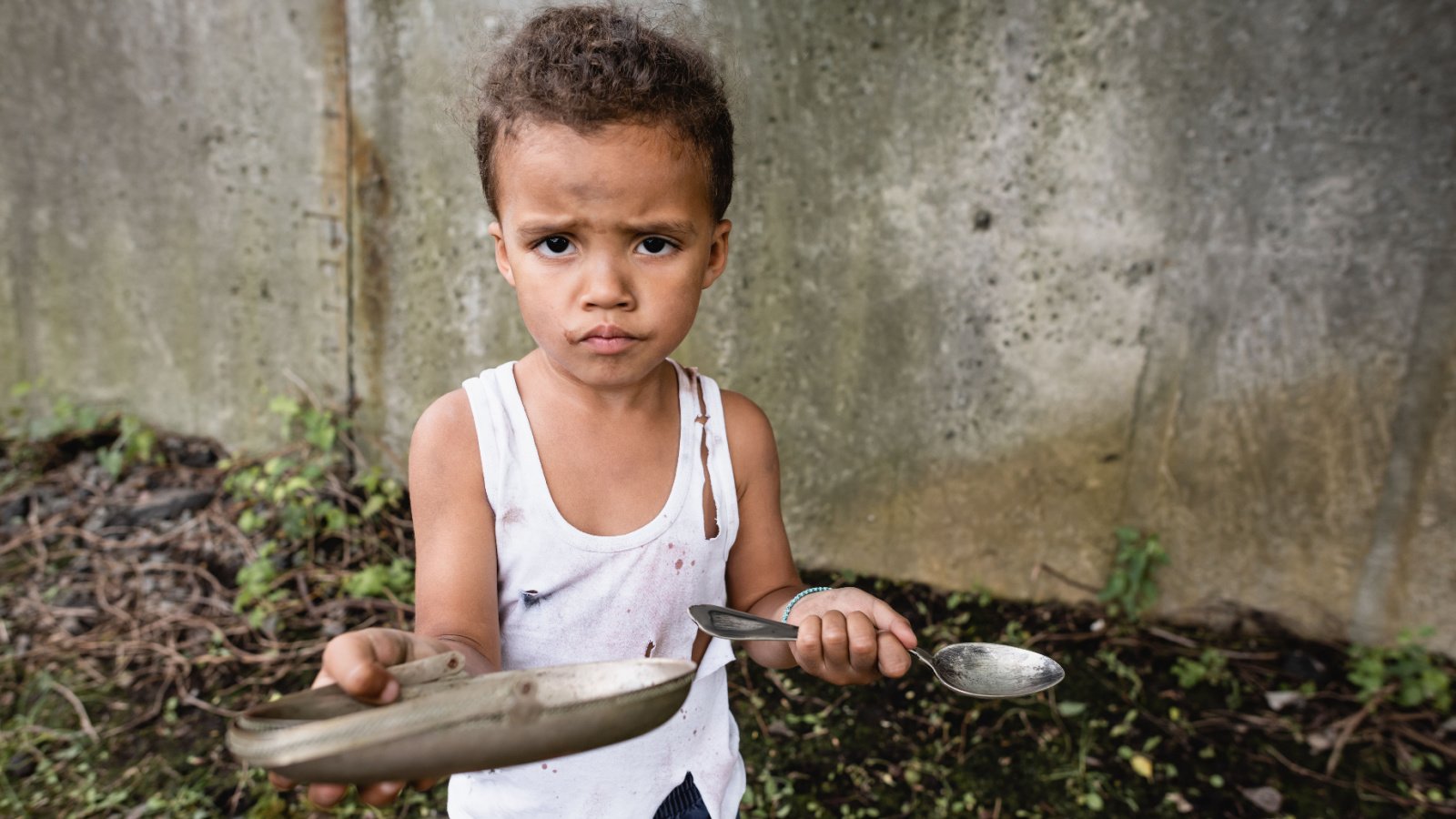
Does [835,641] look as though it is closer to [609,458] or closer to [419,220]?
[609,458]

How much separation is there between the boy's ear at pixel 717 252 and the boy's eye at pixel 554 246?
21 cm

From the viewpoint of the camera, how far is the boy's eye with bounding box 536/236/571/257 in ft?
3.68

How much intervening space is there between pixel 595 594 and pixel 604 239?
20.6 inches

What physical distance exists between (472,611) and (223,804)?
5.13ft

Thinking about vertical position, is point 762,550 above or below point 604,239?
below

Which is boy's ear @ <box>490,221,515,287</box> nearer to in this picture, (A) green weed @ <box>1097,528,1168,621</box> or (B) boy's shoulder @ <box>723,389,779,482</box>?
(B) boy's shoulder @ <box>723,389,779,482</box>

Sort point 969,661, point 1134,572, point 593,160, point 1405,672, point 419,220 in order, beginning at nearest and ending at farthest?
point 593,160
point 969,661
point 1405,672
point 1134,572
point 419,220

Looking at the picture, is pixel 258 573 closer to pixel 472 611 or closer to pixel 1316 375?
pixel 472 611

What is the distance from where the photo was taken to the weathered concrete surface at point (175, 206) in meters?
3.18

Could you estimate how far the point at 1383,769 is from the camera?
93.7 inches

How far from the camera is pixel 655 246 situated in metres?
1.14

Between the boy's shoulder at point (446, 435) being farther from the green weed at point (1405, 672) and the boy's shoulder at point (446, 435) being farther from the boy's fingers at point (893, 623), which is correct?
the green weed at point (1405, 672)

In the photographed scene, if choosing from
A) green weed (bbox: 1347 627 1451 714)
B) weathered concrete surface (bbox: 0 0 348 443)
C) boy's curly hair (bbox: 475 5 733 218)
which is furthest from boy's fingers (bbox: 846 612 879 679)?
weathered concrete surface (bbox: 0 0 348 443)

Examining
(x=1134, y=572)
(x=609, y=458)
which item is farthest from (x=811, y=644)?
(x=1134, y=572)
